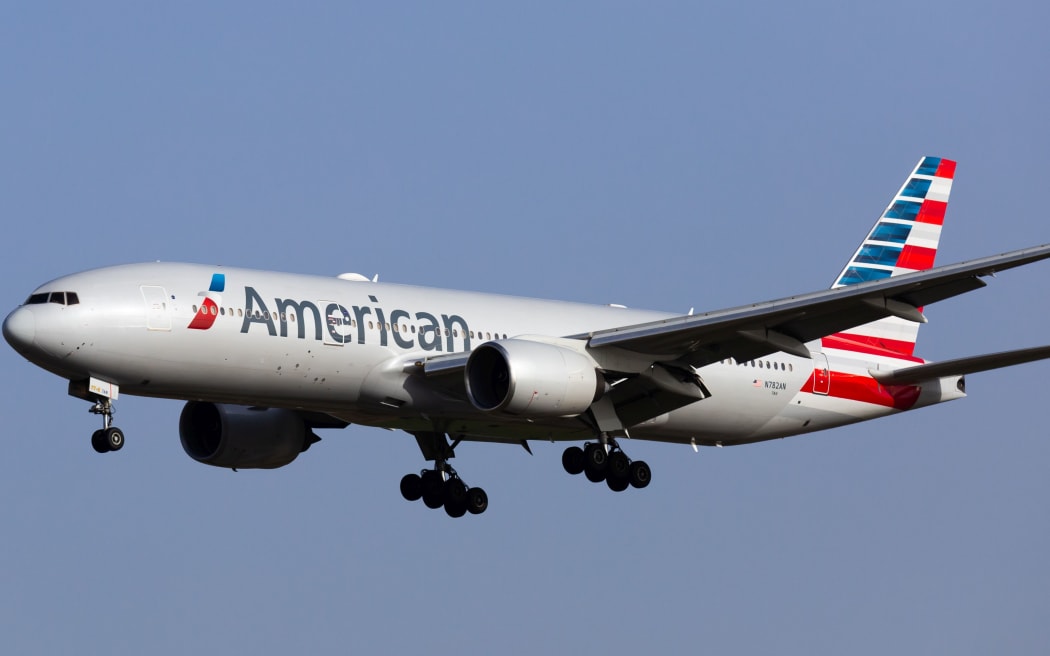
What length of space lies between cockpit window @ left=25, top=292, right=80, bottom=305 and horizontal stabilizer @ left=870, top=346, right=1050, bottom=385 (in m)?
19.8

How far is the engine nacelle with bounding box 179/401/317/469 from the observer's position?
41.2m

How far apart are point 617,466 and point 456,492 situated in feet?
15.6

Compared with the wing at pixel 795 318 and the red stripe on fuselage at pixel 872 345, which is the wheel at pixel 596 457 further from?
the red stripe on fuselage at pixel 872 345

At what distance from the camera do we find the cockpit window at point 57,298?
33156 millimetres

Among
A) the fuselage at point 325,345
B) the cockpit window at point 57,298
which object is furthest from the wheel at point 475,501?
the cockpit window at point 57,298

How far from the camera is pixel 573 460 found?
39.8m

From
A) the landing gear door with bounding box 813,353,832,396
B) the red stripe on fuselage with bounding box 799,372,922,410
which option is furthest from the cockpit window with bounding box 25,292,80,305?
the landing gear door with bounding box 813,353,832,396

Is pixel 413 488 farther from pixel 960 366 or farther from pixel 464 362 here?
pixel 960 366

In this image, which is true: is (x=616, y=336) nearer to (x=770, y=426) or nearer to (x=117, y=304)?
(x=770, y=426)

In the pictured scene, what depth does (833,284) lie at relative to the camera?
4588cm

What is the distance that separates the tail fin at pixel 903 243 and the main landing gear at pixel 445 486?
10.5 m

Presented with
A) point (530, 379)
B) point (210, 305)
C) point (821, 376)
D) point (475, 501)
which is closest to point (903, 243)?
point (821, 376)

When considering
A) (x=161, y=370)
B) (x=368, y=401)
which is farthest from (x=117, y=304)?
(x=368, y=401)

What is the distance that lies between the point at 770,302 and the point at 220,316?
1113cm
